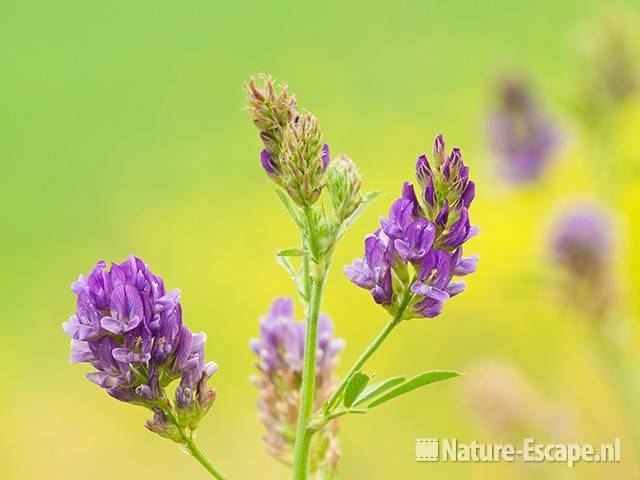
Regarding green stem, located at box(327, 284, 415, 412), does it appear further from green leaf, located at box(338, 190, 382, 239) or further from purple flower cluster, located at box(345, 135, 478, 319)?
green leaf, located at box(338, 190, 382, 239)

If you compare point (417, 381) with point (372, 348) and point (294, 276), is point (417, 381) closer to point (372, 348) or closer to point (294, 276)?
point (372, 348)

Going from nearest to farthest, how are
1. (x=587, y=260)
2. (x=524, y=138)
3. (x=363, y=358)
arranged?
(x=363, y=358), (x=587, y=260), (x=524, y=138)

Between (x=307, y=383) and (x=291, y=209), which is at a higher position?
(x=291, y=209)

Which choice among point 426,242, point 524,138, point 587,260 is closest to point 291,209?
point 426,242

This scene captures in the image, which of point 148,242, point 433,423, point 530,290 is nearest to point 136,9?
point 148,242

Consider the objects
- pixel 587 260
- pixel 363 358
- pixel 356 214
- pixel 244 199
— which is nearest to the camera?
pixel 363 358
